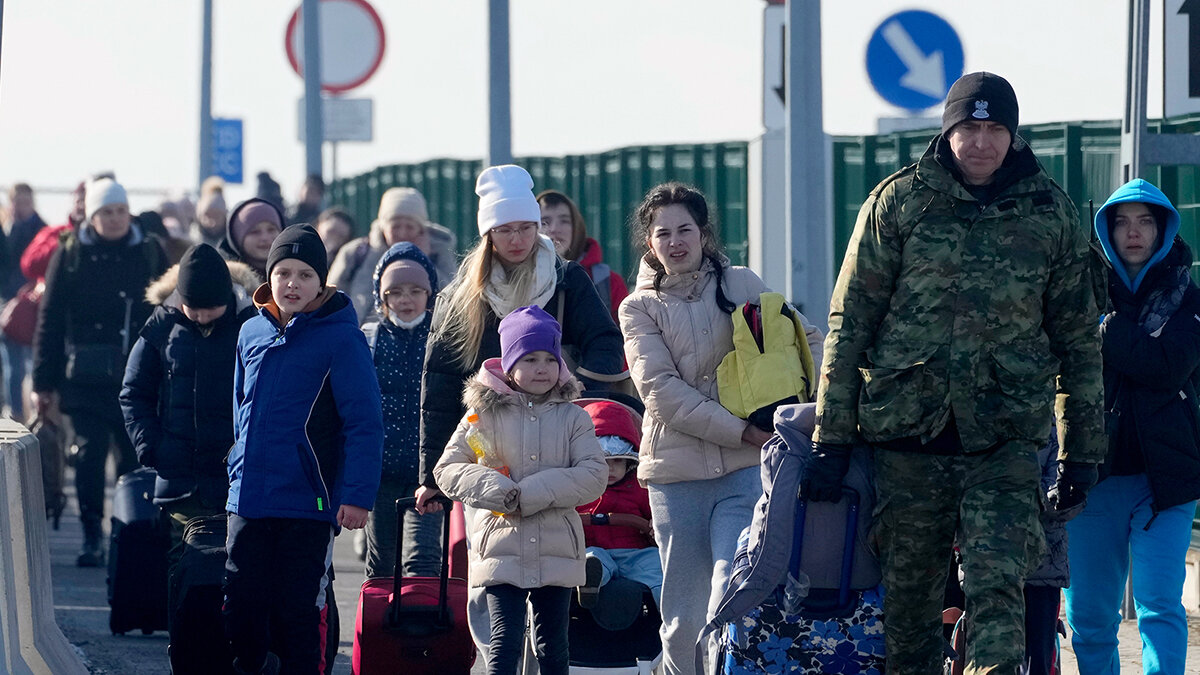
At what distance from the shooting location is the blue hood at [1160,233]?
7.85m

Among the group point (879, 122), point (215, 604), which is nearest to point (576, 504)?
point (215, 604)

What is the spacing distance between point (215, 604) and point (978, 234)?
3.33m

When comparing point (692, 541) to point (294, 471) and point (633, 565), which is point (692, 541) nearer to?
Answer: point (633, 565)

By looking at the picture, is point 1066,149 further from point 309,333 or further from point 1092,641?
point 309,333

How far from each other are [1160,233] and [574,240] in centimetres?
317

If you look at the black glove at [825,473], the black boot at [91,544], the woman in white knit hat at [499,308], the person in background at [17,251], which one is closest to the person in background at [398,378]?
the woman in white knit hat at [499,308]

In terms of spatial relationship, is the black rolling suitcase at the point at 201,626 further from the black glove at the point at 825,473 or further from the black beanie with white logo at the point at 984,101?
the black beanie with white logo at the point at 984,101

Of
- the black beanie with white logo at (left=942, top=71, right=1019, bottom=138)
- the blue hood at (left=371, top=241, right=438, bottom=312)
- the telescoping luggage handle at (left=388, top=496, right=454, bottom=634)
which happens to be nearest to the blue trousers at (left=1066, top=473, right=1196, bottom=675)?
the black beanie with white logo at (left=942, top=71, right=1019, bottom=138)

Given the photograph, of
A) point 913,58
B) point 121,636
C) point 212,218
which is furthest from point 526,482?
point 212,218

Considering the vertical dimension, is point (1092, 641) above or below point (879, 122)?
below

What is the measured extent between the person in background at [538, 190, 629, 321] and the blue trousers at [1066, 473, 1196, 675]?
296cm

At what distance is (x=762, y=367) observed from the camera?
7715 mm

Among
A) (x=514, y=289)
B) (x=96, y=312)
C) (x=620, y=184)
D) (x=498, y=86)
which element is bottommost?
(x=96, y=312)

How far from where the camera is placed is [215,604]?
8336 mm
